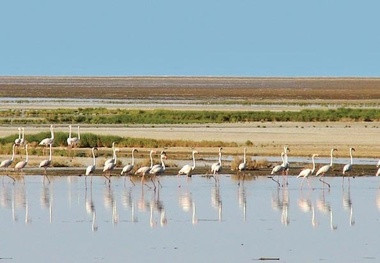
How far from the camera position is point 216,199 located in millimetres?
24297

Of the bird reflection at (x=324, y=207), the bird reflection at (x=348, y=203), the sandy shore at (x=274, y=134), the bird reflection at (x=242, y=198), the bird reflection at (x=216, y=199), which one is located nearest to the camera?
the bird reflection at (x=348, y=203)

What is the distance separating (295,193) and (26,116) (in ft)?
117

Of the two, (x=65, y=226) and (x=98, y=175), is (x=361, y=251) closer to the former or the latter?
(x=65, y=226)

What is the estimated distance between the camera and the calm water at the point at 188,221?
17.4 meters

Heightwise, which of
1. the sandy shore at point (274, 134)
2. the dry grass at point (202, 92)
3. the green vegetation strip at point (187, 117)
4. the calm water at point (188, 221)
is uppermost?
the dry grass at point (202, 92)

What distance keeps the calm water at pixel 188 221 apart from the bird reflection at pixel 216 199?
0.06 ft

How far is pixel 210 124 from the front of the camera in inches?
2076

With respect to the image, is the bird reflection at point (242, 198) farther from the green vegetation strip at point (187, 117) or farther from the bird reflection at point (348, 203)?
the green vegetation strip at point (187, 117)

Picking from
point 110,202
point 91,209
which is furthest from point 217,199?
point 91,209

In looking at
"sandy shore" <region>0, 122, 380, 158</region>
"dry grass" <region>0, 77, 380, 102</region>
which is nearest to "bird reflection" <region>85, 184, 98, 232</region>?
"sandy shore" <region>0, 122, 380, 158</region>

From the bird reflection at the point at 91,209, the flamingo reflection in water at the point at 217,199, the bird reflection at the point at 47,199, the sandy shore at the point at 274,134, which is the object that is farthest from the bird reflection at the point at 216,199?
the sandy shore at the point at 274,134

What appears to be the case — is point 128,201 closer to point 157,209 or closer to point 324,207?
point 157,209

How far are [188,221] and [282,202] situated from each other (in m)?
3.45

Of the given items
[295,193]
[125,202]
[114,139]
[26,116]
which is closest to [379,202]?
[295,193]
